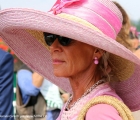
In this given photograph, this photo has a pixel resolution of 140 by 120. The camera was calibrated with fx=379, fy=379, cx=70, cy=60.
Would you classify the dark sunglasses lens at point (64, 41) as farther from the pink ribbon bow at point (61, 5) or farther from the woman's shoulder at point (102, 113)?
the woman's shoulder at point (102, 113)

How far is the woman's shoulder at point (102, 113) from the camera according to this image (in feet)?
4.43

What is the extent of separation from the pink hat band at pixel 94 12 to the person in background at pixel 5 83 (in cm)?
134

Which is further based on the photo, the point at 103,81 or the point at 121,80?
the point at 121,80

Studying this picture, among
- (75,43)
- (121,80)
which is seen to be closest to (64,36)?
(75,43)

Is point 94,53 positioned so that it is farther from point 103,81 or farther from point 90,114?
point 90,114

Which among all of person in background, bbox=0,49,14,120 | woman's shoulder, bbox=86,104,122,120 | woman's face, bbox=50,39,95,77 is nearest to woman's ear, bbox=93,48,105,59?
woman's face, bbox=50,39,95,77

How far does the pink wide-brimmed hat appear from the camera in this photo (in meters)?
1.43

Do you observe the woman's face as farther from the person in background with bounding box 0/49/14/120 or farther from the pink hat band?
the person in background with bounding box 0/49/14/120

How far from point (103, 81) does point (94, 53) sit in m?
0.13

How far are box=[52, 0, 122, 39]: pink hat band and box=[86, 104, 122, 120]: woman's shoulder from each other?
1.10 feet

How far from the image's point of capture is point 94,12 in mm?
1577

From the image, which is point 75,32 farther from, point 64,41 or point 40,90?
point 40,90

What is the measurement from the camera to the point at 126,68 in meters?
1.76

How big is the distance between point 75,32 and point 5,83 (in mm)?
1640
